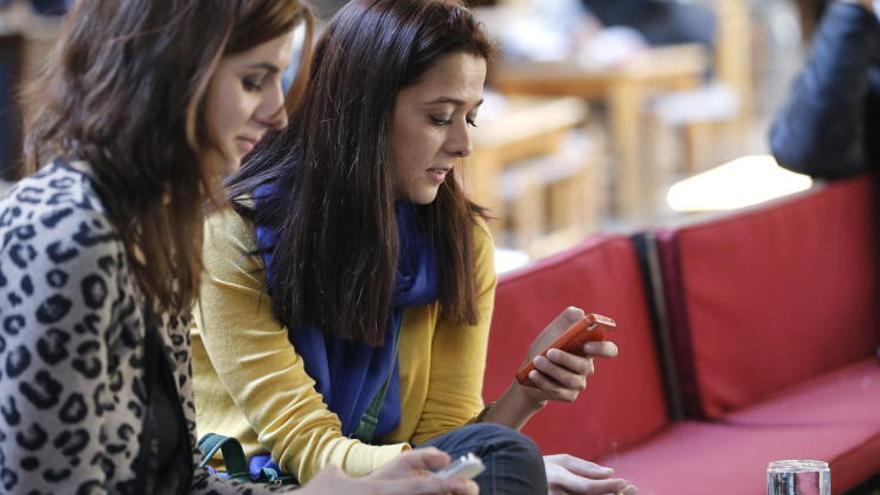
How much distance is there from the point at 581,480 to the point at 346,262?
0.43 m

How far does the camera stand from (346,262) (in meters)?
1.97

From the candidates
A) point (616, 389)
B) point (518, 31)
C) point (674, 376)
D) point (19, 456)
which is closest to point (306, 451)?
point (19, 456)

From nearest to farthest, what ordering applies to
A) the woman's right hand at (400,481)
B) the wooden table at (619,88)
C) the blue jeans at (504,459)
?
1. the woman's right hand at (400,481)
2. the blue jeans at (504,459)
3. the wooden table at (619,88)

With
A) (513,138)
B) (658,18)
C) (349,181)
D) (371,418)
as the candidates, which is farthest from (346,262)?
(658,18)

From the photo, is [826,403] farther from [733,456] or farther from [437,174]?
[437,174]

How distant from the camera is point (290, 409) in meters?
1.89

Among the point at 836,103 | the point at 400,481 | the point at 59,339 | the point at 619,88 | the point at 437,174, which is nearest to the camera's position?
the point at 59,339

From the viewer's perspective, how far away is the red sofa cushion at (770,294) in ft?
9.90

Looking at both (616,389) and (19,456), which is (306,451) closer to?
(19,456)

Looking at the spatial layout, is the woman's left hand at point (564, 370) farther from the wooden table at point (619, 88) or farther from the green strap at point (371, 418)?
the wooden table at point (619, 88)

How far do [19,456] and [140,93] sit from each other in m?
0.38

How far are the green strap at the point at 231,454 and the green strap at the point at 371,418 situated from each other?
0.18m

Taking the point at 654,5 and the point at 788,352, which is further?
the point at 654,5

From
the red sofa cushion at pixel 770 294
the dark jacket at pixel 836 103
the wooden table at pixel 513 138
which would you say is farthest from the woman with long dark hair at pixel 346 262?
the wooden table at pixel 513 138
